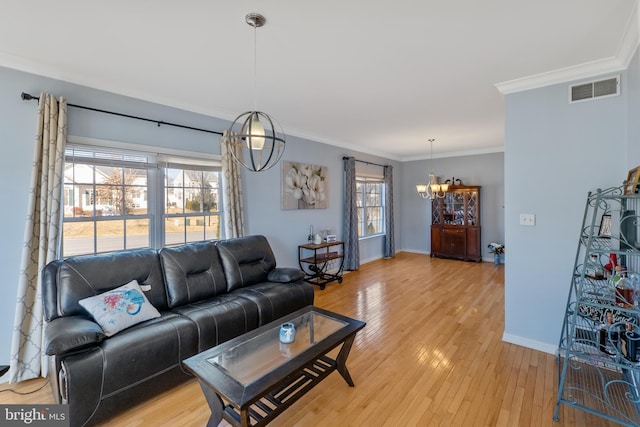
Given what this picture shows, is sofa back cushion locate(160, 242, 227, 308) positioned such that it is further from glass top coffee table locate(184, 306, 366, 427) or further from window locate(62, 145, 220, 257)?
glass top coffee table locate(184, 306, 366, 427)

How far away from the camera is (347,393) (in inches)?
83.9

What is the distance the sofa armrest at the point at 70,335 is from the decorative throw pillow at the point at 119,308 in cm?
9

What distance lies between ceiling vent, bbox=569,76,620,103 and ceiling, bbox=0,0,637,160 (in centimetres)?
12

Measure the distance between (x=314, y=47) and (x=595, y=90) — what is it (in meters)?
2.42

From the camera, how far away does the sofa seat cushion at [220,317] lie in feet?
7.64

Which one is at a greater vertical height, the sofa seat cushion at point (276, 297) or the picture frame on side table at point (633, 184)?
the picture frame on side table at point (633, 184)

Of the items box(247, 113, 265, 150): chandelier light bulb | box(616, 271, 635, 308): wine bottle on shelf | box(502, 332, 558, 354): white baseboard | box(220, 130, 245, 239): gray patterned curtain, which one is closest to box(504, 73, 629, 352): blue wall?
box(502, 332, 558, 354): white baseboard

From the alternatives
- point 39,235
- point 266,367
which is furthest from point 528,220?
point 39,235

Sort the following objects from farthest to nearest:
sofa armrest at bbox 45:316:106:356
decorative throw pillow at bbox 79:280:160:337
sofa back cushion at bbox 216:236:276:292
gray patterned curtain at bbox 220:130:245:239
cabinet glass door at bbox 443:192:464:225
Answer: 1. cabinet glass door at bbox 443:192:464:225
2. gray patterned curtain at bbox 220:130:245:239
3. sofa back cushion at bbox 216:236:276:292
4. decorative throw pillow at bbox 79:280:160:337
5. sofa armrest at bbox 45:316:106:356

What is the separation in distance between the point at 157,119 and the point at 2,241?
1.72 metres

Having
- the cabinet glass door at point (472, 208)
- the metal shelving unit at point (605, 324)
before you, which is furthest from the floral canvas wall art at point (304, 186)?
the metal shelving unit at point (605, 324)

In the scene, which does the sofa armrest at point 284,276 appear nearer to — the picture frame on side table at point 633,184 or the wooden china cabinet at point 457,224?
the picture frame on side table at point 633,184

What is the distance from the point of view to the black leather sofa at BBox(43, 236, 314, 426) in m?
1.79

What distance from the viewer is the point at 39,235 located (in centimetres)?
244
